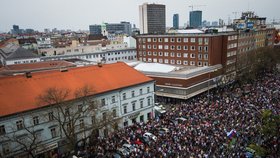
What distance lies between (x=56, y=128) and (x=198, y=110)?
22.5 metres

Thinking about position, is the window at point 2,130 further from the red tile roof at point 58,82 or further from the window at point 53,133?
the window at point 53,133

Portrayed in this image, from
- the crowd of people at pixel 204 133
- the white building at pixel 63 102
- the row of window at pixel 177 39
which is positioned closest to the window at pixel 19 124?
the white building at pixel 63 102

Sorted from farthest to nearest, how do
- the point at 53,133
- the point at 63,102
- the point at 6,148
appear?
1. the point at 53,133
2. the point at 63,102
3. the point at 6,148

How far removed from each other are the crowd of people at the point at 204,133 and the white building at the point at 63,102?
3.28 metres

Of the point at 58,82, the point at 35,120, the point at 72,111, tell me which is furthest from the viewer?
the point at 58,82

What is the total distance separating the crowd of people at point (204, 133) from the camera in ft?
86.6

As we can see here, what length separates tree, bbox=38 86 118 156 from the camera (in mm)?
26984

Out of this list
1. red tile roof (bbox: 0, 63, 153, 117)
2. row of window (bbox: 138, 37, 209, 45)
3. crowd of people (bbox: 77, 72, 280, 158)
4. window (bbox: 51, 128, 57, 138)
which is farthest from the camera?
row of window (bbox: 138, 37, 209, 45)

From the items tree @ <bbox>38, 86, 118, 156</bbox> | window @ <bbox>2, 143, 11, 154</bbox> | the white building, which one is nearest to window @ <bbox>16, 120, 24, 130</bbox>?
the white building

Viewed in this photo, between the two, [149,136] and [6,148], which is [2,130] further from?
[149,136]

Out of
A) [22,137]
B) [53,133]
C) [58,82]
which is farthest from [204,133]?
[22,137]

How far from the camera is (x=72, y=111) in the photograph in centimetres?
2989

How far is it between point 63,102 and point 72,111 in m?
2.19

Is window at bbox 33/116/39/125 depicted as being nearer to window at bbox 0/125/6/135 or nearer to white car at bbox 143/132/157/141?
window at bbox 0/125/6/135
